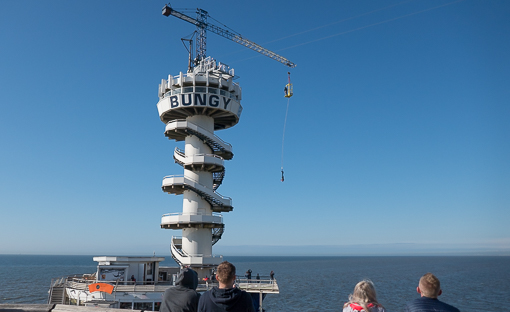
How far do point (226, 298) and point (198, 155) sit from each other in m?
38.6

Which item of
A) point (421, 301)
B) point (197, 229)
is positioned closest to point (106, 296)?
point (197, 229)

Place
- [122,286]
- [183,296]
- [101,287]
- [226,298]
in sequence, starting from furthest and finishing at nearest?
[122,286]
[101,287]
[183,296]
[226,298]

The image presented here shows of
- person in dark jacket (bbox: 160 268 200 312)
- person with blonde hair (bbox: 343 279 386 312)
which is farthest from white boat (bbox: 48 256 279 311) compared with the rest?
person with blonde hair (bbox: 343 279 386 312)

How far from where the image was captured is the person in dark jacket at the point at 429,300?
19.6 feet

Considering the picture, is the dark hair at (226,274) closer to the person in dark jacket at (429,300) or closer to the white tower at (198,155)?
the person in dark jacket at (429,300)

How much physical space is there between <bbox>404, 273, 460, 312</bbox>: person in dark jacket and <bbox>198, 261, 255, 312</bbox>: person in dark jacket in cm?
256

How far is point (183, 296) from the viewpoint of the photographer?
6.91m

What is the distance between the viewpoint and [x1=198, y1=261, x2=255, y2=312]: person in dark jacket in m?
6.07

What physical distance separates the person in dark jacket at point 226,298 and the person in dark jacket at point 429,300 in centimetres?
256

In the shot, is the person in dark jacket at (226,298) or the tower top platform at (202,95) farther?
the tower top platform at (202,95)

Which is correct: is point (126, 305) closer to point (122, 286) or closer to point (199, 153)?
point (122, 286)

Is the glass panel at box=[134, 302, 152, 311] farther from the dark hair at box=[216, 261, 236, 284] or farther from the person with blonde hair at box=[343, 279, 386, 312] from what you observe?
the person with blonde hair at box=[343, 279, 386, 312]

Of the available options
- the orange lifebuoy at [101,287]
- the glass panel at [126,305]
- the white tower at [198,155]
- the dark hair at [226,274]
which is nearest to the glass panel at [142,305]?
the glass panel at [126,305]

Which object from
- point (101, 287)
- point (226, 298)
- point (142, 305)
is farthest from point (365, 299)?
point (142, 305)
